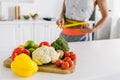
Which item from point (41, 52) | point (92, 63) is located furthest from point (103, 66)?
point (41, 52)

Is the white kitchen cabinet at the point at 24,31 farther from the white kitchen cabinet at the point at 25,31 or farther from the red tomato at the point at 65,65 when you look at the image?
the red tomato at the point at 65,65

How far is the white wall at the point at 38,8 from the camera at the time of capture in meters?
3.46

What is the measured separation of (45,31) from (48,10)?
0.47 metres

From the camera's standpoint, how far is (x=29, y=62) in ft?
2.95

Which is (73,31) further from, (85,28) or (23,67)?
(23,67)

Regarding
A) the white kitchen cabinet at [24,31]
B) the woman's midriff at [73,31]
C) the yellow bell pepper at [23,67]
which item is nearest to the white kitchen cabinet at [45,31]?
the white kitchen cabinet at [24,31]

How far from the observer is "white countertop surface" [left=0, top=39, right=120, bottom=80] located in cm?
93

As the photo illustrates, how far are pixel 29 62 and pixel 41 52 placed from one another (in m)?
0.11

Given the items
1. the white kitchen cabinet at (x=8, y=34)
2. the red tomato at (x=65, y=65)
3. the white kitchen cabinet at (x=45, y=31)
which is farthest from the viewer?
the white kitchen cabinet at (x=45, y=31)

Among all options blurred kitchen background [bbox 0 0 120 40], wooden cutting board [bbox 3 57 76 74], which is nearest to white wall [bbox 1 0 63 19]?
blurred kitchen background [bbox 0 0 120 40]

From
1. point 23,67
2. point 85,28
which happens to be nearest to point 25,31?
point 85,28

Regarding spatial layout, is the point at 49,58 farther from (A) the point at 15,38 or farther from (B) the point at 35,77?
(A) the point at 15,38

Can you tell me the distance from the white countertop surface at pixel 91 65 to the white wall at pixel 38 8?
7.20 feet

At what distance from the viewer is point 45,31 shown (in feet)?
11.3
